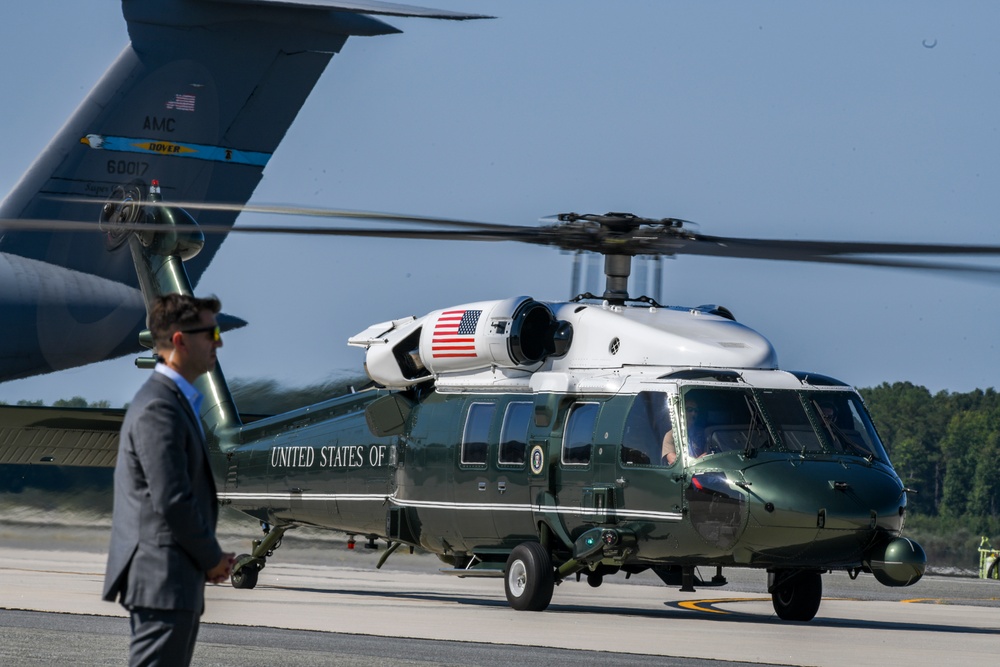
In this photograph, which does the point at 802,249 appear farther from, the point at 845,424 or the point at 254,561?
the point at 254,561

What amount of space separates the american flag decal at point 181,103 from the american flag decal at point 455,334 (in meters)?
5.97

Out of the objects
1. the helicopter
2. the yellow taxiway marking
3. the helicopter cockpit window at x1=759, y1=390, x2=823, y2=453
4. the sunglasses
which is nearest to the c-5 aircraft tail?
the helicopter

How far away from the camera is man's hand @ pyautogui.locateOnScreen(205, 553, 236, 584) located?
542cm

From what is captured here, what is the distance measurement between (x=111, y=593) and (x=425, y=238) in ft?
25.3

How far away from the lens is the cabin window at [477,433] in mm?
14531

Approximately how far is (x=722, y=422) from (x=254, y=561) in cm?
625

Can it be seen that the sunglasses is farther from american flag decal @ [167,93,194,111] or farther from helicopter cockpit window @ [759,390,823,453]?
american flag decal @ [167,93,194,111]

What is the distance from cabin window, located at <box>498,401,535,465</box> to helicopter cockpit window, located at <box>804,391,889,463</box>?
2563 mm

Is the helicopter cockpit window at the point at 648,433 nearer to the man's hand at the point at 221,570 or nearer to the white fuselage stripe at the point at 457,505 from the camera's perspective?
the white fuselage stripe at the point at 457,505

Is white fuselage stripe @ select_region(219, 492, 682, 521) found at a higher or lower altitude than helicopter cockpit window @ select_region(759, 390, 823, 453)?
lower

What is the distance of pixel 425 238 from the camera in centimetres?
1288

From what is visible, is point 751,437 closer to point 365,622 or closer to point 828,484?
point 828,484

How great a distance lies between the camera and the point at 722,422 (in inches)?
516

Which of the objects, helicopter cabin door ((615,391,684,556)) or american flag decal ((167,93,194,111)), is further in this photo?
american flag decal ((167,93,194,111))
